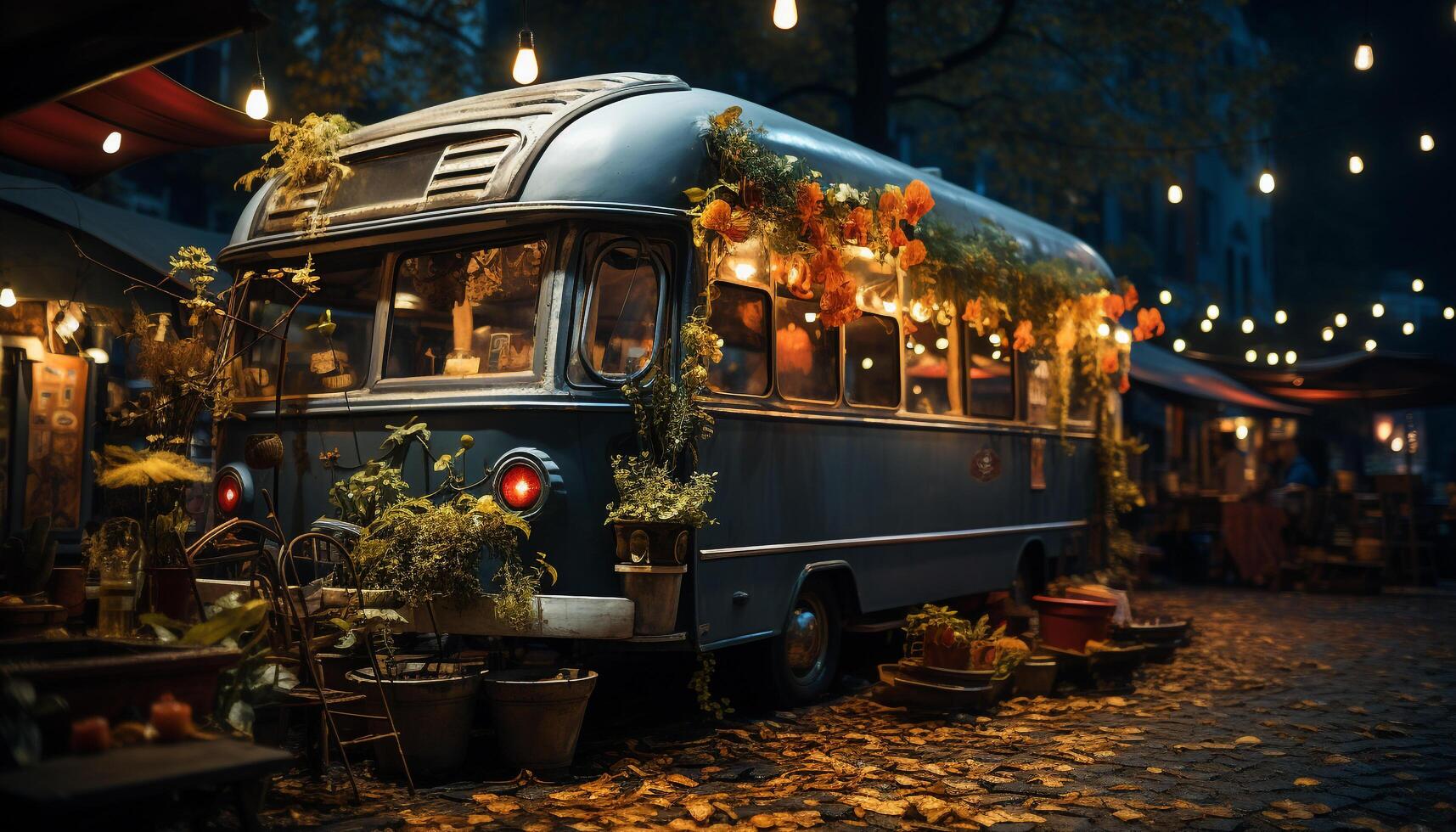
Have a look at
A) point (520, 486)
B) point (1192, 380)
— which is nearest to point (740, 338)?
point (520, 486)

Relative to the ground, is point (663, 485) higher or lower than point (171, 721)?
higher

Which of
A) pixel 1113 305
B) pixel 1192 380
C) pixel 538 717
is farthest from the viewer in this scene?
pixel 1192 380

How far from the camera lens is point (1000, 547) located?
10.2m

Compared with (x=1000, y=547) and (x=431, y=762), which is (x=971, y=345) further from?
(x=431, y=762)

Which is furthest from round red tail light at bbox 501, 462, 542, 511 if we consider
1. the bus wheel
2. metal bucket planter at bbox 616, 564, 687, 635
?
the bus wheel

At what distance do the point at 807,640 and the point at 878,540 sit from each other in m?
0.84

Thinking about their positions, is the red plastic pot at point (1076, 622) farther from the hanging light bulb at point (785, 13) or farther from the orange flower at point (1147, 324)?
the hanging light bulb at point (785, 13)

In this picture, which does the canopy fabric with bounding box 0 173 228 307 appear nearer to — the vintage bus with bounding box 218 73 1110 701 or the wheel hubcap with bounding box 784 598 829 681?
the vintage bus with bounding box 218 73 1110 701

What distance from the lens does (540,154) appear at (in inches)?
261

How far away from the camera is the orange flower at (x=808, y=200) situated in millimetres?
7113

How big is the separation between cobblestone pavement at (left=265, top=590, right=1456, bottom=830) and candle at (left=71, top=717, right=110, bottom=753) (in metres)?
1.57

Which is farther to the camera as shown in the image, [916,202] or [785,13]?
[785,13]

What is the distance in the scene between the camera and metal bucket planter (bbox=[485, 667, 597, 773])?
593cm

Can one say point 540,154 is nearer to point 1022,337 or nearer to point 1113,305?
point 1022,337
